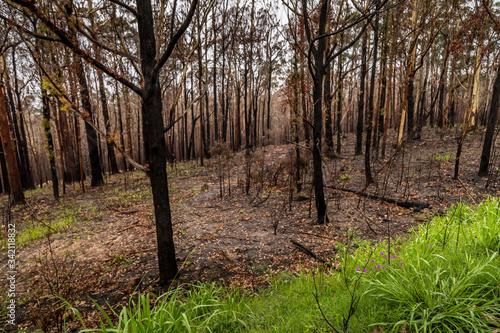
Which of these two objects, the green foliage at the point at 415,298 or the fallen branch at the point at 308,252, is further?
the fallen branch at the point at 308,252

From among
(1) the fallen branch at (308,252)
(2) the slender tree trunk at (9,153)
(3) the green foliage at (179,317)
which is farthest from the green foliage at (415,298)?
(2) the slender tree trunk at (9,153)

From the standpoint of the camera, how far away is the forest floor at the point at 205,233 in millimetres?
3346

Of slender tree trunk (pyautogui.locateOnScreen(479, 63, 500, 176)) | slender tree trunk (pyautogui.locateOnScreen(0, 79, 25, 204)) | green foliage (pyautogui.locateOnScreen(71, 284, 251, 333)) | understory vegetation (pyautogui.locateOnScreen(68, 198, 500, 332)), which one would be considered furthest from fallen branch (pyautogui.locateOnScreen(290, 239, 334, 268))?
slender tree trunk (pyautogui.locateOnScreen(0, 79, 25, 204))

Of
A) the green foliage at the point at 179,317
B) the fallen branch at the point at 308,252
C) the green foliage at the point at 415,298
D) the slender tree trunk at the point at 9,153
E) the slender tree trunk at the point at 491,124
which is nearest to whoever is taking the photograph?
the green foliage at the point at 415,298

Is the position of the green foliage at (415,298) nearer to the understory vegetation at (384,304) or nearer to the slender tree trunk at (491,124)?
the understory vegetation at (384,304)

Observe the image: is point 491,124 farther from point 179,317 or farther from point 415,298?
point 179,317

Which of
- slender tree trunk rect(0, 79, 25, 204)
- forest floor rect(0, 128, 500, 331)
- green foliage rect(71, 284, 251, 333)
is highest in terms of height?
slender tree trunk rect(0, 79, 25, 204)

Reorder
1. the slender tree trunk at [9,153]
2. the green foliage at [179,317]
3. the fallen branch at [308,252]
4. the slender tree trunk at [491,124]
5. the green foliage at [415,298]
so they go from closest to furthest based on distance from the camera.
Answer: the green foliage at [415,298] → the green foliage at [179,317] → the fallen branch at [308,252] → the slender tree trunk at [491,124] → the slender tree trunk at [9,153]

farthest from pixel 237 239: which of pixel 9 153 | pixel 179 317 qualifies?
pixel 9 153

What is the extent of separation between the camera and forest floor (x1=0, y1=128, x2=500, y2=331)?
335cm

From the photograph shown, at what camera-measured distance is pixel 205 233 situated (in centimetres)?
507

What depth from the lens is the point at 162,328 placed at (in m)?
1.96

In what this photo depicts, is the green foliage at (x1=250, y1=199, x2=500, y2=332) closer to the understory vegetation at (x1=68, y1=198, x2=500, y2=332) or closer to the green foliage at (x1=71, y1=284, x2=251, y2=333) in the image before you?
the understory vegetation at (x1=68, y1=198, x2=500, y2=332)

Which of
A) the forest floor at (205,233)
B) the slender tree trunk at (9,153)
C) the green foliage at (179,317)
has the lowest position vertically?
the forest floor at (205,233)
